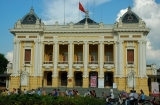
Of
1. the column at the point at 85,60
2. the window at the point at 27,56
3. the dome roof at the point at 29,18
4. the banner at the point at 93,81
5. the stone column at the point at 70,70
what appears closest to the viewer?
the banner at the point at 93,81

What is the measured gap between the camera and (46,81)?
173ft

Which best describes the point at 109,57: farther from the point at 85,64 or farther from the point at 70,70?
the point at 70,70

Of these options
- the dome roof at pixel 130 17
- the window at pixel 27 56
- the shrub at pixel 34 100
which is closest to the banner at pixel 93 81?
the dome roof at pixel 130 17

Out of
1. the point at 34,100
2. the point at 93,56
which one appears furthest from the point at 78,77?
the point at 34,100

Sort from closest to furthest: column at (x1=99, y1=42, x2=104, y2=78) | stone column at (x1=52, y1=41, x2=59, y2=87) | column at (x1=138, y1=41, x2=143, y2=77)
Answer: column at (x1=138, y1=41, x2=143, y2=77)
column at (x1=99, y1=42, x2=104, y2=78)
stone column at (x1=52, y1=41, x2=59, y2=87)

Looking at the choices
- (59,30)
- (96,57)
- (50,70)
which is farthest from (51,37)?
(96,57)

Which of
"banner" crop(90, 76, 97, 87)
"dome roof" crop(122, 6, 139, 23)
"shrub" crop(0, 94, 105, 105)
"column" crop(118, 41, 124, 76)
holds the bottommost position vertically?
"banner" crop(90, 76, 97, 87)

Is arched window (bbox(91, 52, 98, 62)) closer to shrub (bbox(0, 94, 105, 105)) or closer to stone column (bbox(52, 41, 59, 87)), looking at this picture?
stone column (bbox(52, 41, 59, 87))

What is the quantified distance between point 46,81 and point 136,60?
1777 cm

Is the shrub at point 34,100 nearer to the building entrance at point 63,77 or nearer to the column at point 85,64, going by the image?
the column at point 85,64

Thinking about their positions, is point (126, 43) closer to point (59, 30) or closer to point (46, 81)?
point (59, 30)

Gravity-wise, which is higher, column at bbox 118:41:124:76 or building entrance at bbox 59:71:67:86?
column at bbox 118:41:124:76

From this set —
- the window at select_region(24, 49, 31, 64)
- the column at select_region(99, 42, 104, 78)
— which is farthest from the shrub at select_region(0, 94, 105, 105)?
the window at select_region(24, 49, 31, 64)

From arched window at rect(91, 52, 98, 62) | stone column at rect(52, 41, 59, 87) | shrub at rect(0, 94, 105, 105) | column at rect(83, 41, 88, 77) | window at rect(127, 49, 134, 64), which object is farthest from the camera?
arched window at rect(91, 52, 98, 62)
